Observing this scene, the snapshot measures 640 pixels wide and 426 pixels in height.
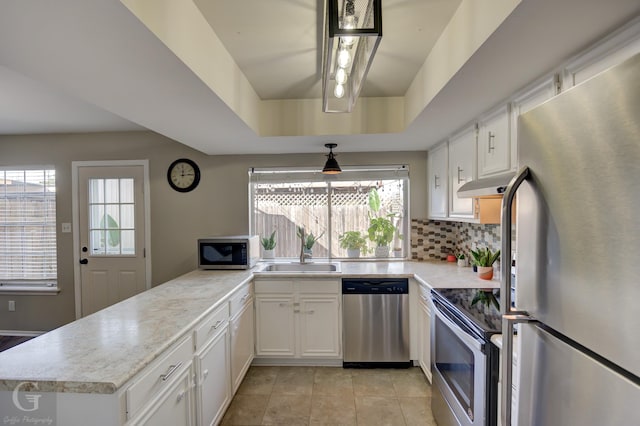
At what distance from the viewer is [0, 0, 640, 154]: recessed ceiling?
Answer: 1.07 metres

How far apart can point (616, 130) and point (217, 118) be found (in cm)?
208

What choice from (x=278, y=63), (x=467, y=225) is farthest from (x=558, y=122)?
(x=467, y=225)

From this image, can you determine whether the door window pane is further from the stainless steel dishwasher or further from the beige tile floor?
the stainless steel dishwasher

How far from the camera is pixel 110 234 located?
3541 millimetres

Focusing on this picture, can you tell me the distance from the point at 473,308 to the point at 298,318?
1600 millimetres

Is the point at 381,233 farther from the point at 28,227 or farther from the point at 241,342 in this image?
the point at 28,227

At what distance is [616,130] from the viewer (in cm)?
57

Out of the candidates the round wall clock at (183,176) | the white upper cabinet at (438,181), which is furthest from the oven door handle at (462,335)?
the round wall clock at (183,176)

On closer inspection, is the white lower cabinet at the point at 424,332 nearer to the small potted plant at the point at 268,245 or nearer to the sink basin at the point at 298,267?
the sink basin at the point at 298,267

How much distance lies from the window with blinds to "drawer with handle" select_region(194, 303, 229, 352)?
274cm

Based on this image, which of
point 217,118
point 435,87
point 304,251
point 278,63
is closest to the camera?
point 435,87

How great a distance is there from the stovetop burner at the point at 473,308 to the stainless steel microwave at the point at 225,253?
171 cm

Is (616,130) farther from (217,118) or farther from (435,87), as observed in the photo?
(217,118)

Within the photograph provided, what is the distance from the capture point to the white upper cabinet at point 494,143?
6.05 feet
